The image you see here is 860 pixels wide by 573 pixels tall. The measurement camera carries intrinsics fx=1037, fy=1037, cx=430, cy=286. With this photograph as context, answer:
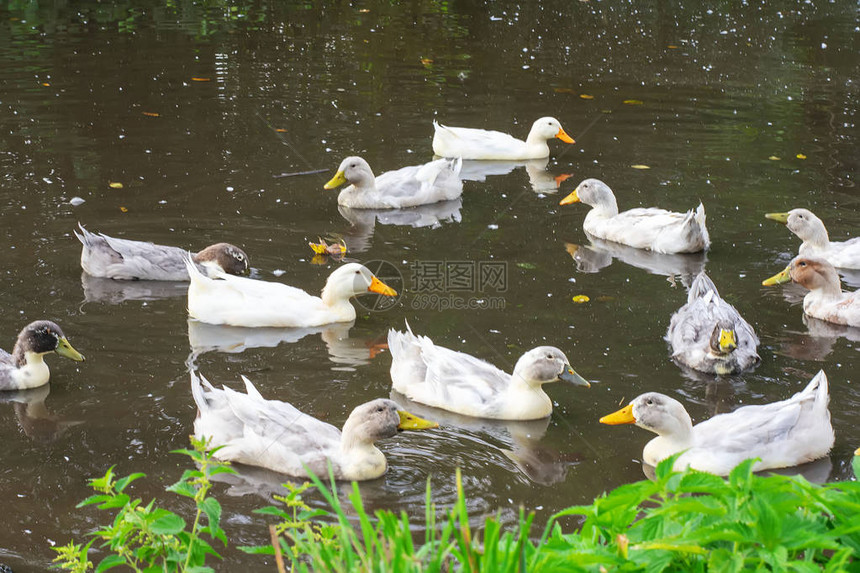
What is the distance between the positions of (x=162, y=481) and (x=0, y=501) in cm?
83

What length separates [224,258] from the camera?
341 inches

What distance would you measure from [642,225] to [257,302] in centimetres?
385

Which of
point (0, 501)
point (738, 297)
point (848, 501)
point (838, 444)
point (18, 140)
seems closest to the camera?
point (848, 501)

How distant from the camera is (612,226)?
9.88 metres

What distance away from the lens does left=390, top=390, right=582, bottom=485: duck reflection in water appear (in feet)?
19.8

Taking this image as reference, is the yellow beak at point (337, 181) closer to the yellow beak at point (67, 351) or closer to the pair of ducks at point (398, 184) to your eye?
the pair of ducks at point (398, 184)

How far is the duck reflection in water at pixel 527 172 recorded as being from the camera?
11492mm

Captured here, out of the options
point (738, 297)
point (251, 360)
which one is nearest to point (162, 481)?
point (251, 360)

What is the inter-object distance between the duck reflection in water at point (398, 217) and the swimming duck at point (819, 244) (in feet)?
10.5

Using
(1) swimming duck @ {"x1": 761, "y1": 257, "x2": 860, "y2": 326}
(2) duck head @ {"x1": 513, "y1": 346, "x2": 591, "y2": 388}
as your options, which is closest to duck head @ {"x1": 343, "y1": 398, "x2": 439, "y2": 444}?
(2) duck head @ {"x1": 513, "y1": 346, "x2": 591, "y2": 388}

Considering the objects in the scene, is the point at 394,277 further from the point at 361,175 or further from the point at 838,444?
the point at 838,444

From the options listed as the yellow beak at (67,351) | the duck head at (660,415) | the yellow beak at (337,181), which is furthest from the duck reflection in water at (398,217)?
the duck head at (660,415)

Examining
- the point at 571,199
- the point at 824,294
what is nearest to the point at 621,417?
the point at 824,294

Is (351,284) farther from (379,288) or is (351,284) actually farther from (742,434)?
(742,434)
